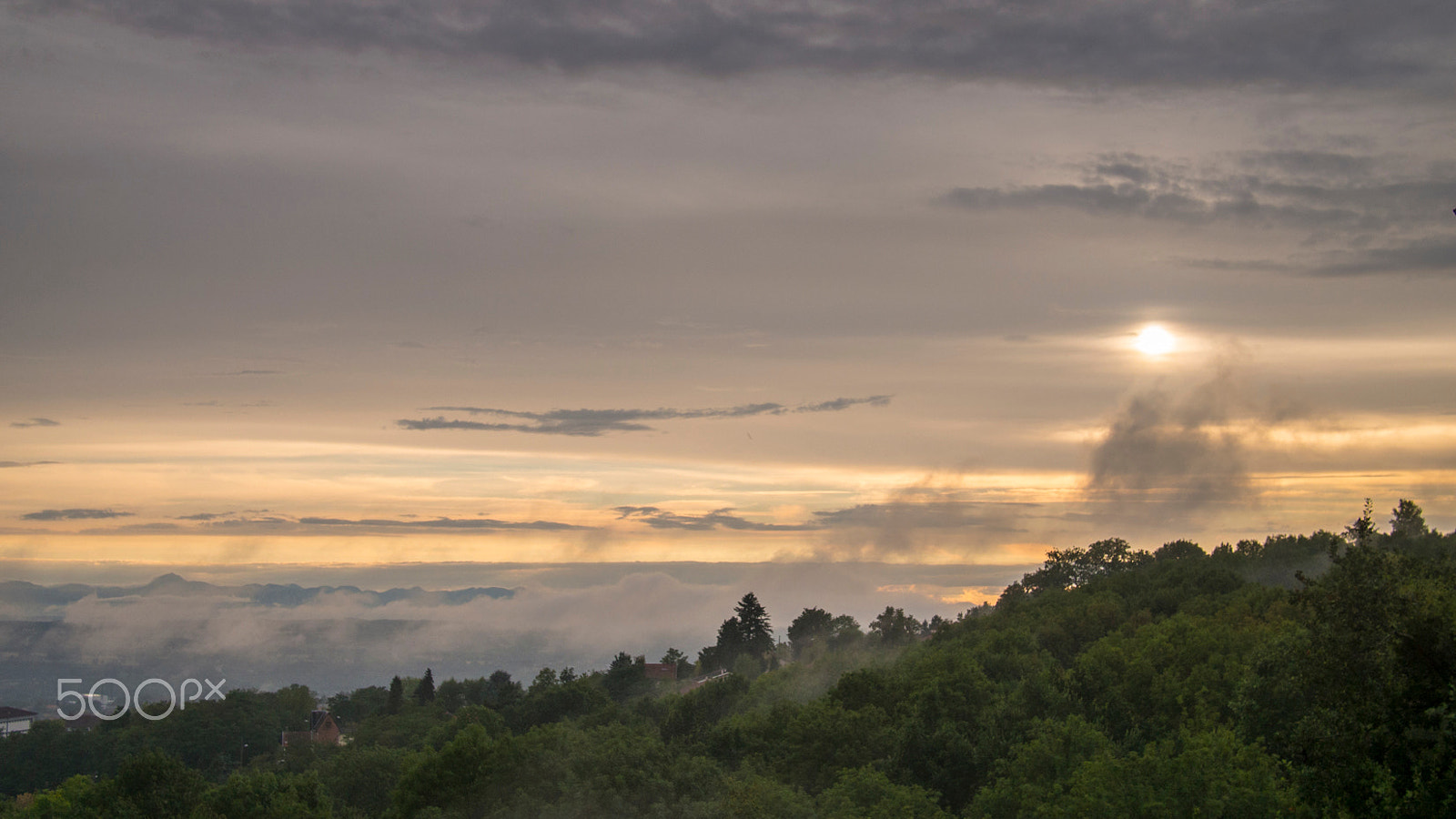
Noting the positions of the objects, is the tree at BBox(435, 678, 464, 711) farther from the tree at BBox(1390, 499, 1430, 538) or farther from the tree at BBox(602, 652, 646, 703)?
the tree at BBox(1390, 499, 1430, 538)

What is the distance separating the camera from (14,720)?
178500mm

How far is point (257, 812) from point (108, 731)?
110818mm

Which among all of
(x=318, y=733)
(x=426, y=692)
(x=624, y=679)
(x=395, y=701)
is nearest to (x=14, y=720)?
(x=318, y=733)

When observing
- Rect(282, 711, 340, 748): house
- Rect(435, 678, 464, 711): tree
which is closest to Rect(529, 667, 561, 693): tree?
Rect(435, 678, 464, 711): tree

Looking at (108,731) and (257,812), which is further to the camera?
(108,731)

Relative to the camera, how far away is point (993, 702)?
69.2 m

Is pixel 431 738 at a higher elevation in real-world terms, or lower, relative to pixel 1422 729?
lower

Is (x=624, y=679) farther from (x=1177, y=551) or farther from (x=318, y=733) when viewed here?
(x=1177, y=551)

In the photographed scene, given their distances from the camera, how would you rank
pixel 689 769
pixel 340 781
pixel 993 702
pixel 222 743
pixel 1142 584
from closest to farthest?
pixel 689 769, pixel 993 702, pixel 340 781, pixel 1142 584, pixel 222 743

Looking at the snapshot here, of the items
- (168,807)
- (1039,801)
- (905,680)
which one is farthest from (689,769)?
(905,680)

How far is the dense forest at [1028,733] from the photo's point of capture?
21.9 metres

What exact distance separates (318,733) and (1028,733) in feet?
396

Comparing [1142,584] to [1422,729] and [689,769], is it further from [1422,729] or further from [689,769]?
[1422,729]

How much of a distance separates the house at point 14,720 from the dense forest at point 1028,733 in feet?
163
